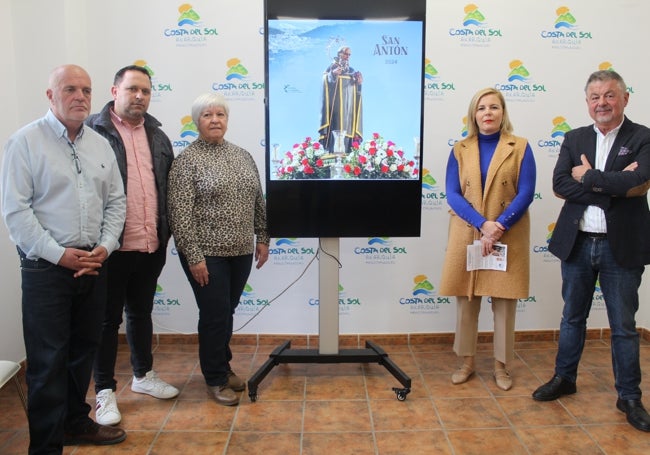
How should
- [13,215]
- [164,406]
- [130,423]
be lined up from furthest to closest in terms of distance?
[164,406] < [130,423] < [13,215]

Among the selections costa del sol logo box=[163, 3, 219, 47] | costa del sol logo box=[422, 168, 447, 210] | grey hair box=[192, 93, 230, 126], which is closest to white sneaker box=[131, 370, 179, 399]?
grey hair box=[192, 93, 230, 126]

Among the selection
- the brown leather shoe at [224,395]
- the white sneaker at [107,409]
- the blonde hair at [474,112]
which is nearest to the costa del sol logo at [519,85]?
the blonde hair at [474,112]

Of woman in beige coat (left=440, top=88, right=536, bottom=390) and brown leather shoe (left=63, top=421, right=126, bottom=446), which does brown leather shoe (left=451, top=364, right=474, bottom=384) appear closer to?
woman in beige coat (left=440, top=88, right=536, bottom=390)

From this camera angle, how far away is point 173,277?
389 centimetres

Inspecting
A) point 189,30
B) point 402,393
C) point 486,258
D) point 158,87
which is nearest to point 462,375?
point 402,393

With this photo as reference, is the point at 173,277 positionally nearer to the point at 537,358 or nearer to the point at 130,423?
the point at 130,423

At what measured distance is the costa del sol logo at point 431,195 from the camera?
151 inches

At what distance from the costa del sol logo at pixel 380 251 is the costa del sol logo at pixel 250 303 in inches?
30.2

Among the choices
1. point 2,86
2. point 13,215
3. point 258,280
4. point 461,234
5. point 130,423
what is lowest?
point 130,423

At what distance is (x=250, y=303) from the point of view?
12.9 feet

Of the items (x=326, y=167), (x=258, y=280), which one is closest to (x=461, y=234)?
(x=326, y=167)

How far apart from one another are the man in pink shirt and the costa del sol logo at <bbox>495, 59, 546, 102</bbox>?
2328mm

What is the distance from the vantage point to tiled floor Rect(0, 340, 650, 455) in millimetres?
2574

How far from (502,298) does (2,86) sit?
3116mm
